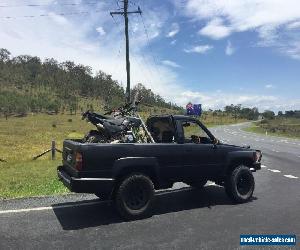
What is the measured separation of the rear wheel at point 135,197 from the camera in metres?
7.61

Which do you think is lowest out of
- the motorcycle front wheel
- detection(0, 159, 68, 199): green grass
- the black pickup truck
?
detection(0, 159, 68, 199): green grass

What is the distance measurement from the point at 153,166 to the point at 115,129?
1.06 meters

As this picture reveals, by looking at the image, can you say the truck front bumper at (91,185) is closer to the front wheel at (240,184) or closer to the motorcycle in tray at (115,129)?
the motorcycle in tray at (115,129)

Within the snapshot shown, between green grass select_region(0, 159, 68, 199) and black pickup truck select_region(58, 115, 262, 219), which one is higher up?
black pickup truck select_region(58, 115, 262, 219)

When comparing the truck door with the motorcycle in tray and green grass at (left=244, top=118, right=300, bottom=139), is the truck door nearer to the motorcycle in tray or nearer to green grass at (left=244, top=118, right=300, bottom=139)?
the motorcycle in tray

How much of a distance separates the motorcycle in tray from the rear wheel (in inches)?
33.0

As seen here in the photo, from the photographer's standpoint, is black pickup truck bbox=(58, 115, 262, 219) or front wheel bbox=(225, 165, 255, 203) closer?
black pickup truck bbox=(58, 115, 262, 219)

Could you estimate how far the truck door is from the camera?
28.4 feet

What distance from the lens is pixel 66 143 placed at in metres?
8.38

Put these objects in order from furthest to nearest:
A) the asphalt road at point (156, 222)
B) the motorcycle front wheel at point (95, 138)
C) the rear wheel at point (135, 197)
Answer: the motorcycle front wheel at point (95, 138), the rear wheel at point (135, 197), the asphalt road at point (156, 222)

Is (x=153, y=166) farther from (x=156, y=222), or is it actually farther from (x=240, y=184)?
(x=240, y=184)

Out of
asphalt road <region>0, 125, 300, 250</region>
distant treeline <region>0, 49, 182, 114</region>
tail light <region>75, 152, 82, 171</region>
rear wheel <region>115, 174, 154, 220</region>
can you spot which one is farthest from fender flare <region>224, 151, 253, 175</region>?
distant treeline <region>0, 49, 182, 114</region>

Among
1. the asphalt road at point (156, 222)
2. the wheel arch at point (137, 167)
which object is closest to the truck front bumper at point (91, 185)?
the wheel arch at point (137, 167)

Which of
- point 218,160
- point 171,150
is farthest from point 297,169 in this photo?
point 171,150
